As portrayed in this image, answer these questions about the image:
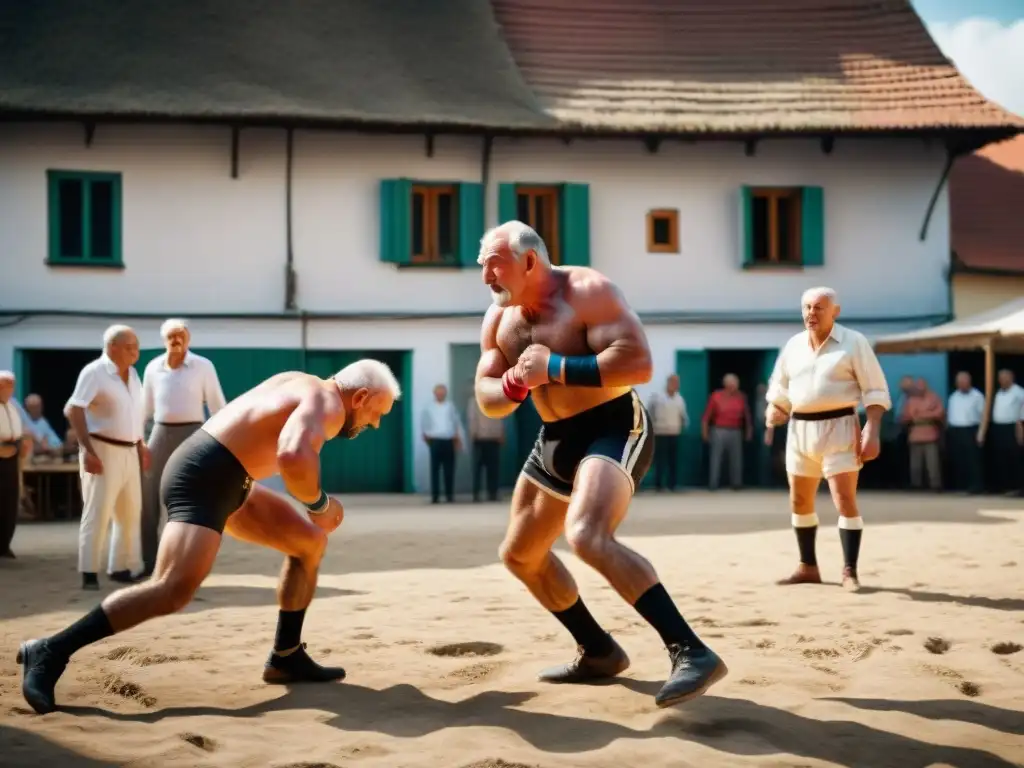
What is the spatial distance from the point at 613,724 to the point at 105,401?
5640 millimetres

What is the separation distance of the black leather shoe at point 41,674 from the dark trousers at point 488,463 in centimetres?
1517

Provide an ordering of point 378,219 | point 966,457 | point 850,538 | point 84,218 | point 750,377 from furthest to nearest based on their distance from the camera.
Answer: point 750,377
point 378,219
point 84,218
point 966,457
point 850,538

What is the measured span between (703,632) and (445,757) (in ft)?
9.39

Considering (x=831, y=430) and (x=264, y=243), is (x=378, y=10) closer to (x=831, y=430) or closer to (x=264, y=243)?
(x=264, y=243)

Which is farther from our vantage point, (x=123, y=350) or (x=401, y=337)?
(x=401, y=337)

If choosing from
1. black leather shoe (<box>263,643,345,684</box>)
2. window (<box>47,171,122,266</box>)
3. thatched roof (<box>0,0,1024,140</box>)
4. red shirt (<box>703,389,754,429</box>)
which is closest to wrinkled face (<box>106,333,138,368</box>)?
black leather shoe (<box>263,643,345,684</box>)

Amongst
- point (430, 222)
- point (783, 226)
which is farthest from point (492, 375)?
point (783, 226)

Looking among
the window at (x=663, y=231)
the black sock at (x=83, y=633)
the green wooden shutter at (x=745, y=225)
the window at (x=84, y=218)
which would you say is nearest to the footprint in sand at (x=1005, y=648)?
the black sock at (x=83, y=633)

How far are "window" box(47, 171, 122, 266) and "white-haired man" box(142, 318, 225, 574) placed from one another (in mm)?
12690

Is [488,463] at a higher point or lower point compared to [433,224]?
lower

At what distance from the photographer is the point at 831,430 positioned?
8.93 m

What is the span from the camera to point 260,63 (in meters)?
23.1

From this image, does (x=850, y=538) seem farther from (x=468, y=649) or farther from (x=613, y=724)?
(x=613, y=724)

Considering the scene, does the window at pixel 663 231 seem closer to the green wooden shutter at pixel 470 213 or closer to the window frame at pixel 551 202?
the window frame at pixel 551 202
